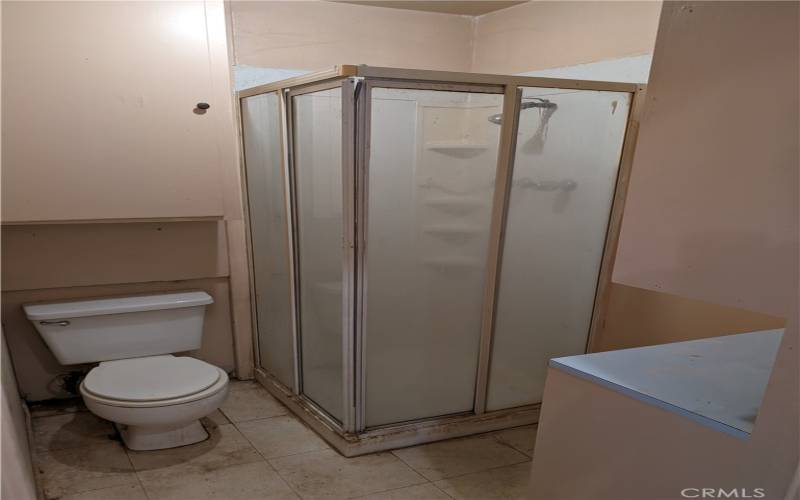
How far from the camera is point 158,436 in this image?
183 cm

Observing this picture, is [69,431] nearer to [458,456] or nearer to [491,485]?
[458,456]

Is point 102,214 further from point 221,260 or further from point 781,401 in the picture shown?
point 781,401

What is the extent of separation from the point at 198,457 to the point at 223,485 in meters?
0.22

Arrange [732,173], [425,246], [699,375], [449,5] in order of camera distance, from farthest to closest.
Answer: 1. [449,5]
2. [425,246]
3. [699,375]
4. [732,173]

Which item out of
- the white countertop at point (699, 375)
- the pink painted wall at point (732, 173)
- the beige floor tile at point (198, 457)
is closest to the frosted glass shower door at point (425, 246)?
the beige floor tile at point (198, 457)

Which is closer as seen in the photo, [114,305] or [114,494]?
[114,494]

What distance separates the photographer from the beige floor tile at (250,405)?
83.1 inches

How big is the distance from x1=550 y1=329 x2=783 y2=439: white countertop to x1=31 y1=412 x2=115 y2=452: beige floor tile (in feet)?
6.16

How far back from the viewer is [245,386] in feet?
7.80

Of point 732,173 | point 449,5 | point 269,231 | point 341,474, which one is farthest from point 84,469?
point 449,5

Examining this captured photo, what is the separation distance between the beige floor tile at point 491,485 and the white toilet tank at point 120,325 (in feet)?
4.20

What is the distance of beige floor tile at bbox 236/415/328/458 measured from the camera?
186 cm

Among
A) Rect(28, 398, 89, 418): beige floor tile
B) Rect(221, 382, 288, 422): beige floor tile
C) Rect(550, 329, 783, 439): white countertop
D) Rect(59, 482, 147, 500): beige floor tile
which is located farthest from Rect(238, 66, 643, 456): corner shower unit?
Rect(28, 398, 89, 418): beige floor tile

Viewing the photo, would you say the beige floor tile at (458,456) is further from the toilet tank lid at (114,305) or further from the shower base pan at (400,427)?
the toilet tank lid at (114,305)
